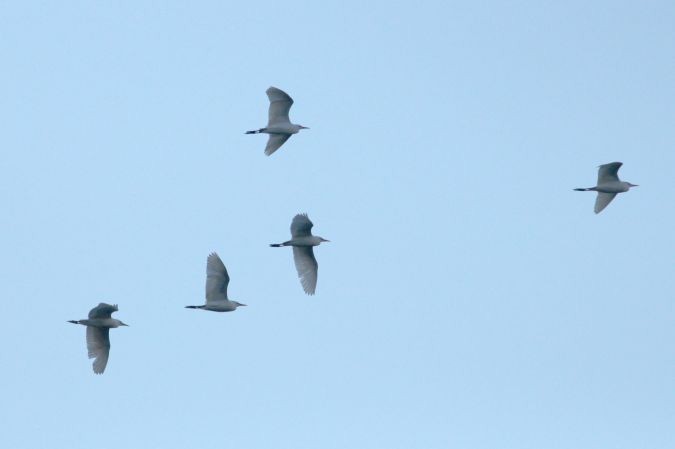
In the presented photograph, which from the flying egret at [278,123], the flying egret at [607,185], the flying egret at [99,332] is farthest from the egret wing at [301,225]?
the flying egret at [607,185]

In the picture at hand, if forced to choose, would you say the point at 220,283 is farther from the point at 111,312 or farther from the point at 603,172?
the point at 603,172

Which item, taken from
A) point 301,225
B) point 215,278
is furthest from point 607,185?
point 215,278

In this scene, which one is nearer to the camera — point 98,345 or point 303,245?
point 98,345

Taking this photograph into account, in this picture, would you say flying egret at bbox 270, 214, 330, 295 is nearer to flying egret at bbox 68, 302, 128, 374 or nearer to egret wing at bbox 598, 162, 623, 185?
flying egret at bbox 68, 302, 128, 374

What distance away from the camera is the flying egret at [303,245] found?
7825 centimetres

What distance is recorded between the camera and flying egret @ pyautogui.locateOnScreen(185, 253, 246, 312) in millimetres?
75125

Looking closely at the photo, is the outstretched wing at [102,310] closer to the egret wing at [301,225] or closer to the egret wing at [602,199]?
the egret wing at [301,225]

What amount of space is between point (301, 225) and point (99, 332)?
469 inches

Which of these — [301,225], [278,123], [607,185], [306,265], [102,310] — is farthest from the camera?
[607,185]

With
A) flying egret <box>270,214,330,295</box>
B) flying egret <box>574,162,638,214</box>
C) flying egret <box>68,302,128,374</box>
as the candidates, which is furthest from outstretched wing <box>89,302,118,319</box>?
flying egret <box>574,162,638,214</box>

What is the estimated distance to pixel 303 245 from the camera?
257ft

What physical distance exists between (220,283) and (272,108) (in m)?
10.9

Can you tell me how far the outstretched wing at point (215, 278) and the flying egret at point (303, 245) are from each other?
4063 mm

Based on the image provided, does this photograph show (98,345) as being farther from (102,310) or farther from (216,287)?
(216,287)
